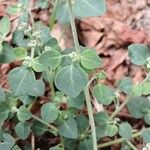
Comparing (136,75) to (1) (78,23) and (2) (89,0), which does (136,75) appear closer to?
(1) (78,23)

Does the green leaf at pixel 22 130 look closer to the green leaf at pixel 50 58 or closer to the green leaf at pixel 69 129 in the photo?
the green leaf at pixel 69 129

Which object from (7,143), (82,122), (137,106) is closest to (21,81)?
(7,143)

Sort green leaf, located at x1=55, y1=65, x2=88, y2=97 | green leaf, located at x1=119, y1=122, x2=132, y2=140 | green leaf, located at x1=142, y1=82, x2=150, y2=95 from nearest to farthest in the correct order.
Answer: green leaf, located at x1=55, y1=65, x2=88, y2=97, green leaf, located at x1=142, y1=82, x2=150, y2=95, green leaf, located at x1=119, y1=122, x2=132, y2=140

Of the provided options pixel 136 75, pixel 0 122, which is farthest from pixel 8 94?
pixel 136 75

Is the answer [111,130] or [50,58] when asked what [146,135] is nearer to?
[111,130]

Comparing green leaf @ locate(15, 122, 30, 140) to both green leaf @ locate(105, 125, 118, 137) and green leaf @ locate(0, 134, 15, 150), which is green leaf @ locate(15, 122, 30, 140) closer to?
green leaf @ locate(0, 134, 15, 150)

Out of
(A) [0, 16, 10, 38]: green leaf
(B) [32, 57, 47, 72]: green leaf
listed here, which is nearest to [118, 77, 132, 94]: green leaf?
(B) [32, 57, 47, 72]: green leaf
